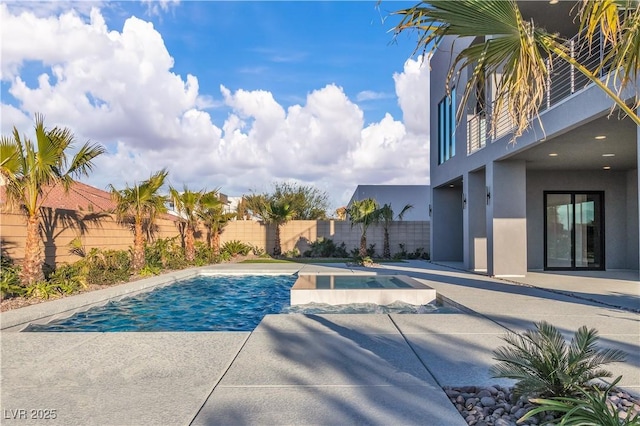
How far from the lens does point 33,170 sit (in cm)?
797

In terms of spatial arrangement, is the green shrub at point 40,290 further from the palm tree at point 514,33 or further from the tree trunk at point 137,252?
the palm tree at point 514,33

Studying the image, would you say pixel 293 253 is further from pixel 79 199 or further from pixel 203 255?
pixel 79 199

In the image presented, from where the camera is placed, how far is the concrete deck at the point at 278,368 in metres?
3.10

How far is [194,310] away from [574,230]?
12.6m

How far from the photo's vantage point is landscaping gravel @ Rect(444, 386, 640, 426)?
299cm

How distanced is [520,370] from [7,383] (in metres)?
4.08

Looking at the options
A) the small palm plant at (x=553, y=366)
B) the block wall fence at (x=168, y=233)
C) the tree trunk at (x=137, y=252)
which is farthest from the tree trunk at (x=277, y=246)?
the small palm plant at (x=553, y=366)

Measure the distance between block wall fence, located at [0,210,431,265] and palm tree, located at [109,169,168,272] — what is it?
85 centimetres

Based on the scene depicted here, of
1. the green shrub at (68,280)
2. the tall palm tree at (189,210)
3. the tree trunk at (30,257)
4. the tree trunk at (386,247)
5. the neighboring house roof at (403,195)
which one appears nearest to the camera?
the tree trunk at (30,257)

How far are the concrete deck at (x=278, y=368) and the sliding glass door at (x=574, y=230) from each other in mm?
8607

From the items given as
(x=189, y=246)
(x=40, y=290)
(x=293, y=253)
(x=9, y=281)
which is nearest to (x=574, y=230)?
(x=293, y=253)

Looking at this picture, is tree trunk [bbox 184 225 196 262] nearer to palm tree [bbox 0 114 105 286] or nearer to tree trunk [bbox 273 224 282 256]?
tree trunk [bbox 273 224 282 256]

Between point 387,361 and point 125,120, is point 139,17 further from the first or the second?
point 387,361

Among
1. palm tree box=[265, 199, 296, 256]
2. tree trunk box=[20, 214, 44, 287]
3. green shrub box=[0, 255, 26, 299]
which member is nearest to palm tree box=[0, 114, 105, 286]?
tree trunk box=[20, 214, 44, 287]
